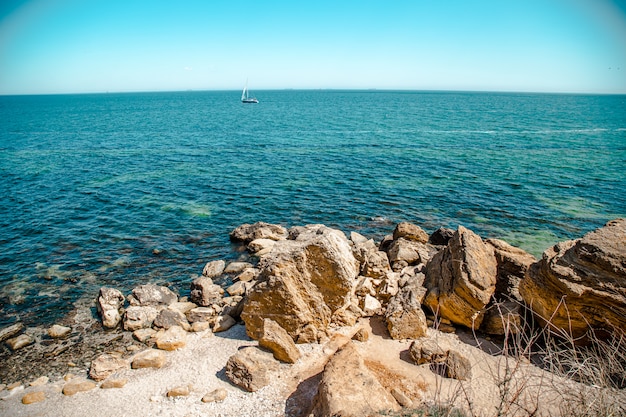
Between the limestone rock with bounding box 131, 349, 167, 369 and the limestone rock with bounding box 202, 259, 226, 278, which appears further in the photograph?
the limestone rock with bounding box 202, 259, 226, 278

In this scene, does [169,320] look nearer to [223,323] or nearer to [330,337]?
[223,323]

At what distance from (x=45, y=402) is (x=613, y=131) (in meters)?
113

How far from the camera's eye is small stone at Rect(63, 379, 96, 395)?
13.1 meters

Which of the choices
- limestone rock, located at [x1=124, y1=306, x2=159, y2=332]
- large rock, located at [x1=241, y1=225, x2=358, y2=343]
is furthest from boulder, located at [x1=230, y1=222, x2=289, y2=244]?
large rock, located at [x1=241, y1=225, x2=358, y2=343]

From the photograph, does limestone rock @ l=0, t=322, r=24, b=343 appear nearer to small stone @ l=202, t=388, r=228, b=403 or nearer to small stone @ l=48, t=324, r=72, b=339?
small stone @ l=48, t=324, r=72, b=339

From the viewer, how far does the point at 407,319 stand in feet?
52.6

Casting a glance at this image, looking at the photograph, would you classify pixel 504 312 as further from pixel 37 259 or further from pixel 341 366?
pixel 37 259

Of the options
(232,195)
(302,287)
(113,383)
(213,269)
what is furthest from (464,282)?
(232,195)

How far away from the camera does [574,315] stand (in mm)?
13656

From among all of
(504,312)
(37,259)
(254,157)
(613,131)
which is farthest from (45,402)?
(613,131)

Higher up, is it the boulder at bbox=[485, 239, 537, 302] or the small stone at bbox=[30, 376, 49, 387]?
the boulder at bbox=[485, 239, 537, 302]

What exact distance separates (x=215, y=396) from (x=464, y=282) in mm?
11552

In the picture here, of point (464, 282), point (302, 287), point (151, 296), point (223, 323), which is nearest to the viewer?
point (302, 287)

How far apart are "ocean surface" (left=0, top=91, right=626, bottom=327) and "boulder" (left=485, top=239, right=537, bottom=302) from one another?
34.3ft
